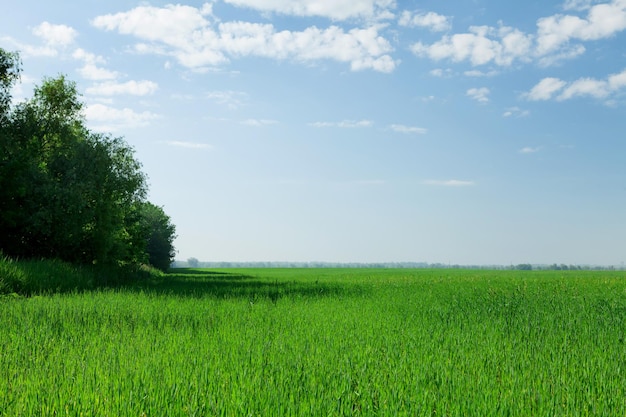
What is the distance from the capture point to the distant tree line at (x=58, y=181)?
27.5 meters

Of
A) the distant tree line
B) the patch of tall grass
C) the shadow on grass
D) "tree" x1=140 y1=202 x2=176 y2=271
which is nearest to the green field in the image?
the shadow on grass

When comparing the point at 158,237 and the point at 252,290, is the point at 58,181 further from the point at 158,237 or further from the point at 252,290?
the point at 158,237

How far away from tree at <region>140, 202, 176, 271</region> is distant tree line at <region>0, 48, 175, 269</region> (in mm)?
54112

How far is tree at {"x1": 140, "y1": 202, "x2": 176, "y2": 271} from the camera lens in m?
93.7

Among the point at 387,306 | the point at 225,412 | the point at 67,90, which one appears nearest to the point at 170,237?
the point at 67,90

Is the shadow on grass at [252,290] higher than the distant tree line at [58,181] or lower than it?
lower

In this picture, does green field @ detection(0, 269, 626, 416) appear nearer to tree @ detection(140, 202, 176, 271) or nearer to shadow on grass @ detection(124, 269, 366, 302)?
shadow on grass @ detection(124, 269, 366, 302)

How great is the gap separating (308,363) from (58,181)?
28140mm

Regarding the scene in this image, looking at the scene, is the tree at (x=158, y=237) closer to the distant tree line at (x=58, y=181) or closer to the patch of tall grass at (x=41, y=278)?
the distant tree line at (x=58, y=181)

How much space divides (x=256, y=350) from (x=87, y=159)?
2800cm

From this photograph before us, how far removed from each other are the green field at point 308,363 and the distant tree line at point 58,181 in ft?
60.1

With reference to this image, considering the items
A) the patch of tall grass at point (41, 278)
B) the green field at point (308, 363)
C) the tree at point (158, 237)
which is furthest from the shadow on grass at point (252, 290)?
the tree at point (158, 237)

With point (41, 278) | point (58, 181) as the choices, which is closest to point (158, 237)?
point (58, 181)

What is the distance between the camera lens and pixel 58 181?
29.5m
